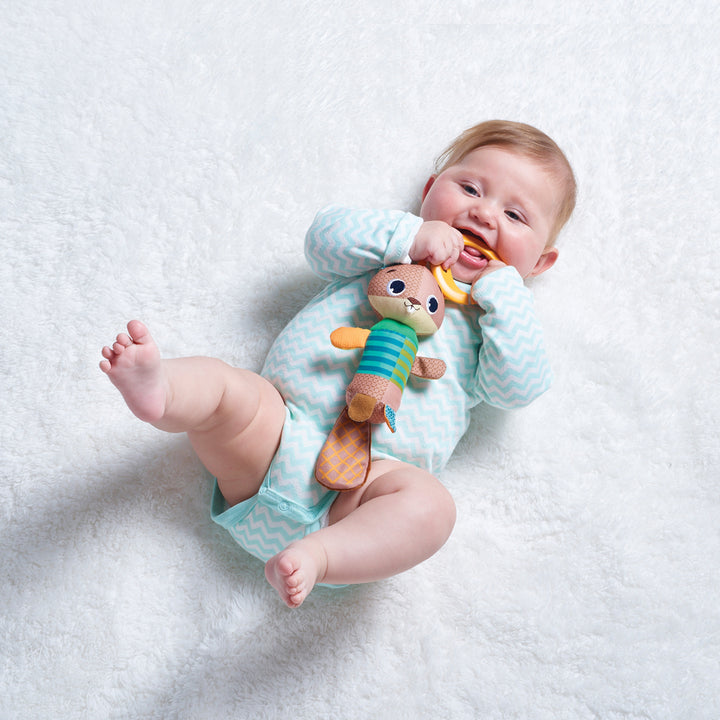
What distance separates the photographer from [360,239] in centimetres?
114

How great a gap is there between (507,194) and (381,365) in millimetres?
374

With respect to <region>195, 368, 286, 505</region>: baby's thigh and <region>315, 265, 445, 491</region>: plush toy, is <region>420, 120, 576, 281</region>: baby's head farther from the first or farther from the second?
<region>195, 368, 286, 505</region>: baby's thigh

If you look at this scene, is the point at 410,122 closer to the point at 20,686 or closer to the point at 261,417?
the point at 261,417

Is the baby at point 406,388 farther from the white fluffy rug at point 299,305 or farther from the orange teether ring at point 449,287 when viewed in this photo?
the white fluffy rug at point 299,305

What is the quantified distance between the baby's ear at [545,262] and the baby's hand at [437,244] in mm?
207

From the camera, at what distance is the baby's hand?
111cm

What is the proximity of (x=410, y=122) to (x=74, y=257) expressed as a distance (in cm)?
66

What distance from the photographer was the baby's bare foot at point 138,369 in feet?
2.86

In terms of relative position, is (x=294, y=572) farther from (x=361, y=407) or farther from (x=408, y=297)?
(x=408, y=297)

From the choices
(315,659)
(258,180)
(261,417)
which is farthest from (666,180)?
(315,659)

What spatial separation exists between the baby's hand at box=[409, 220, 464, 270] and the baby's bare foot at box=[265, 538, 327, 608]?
1.53ft

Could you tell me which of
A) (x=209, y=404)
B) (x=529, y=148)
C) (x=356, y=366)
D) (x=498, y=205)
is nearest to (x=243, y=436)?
(x=209, y=404)

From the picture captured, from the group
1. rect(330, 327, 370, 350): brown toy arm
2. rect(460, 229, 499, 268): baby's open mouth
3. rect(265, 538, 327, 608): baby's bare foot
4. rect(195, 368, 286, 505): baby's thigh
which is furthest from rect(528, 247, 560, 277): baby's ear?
rect(265, 538, 327, 608): baby's bare foot

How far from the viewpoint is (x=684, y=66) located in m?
1.43
